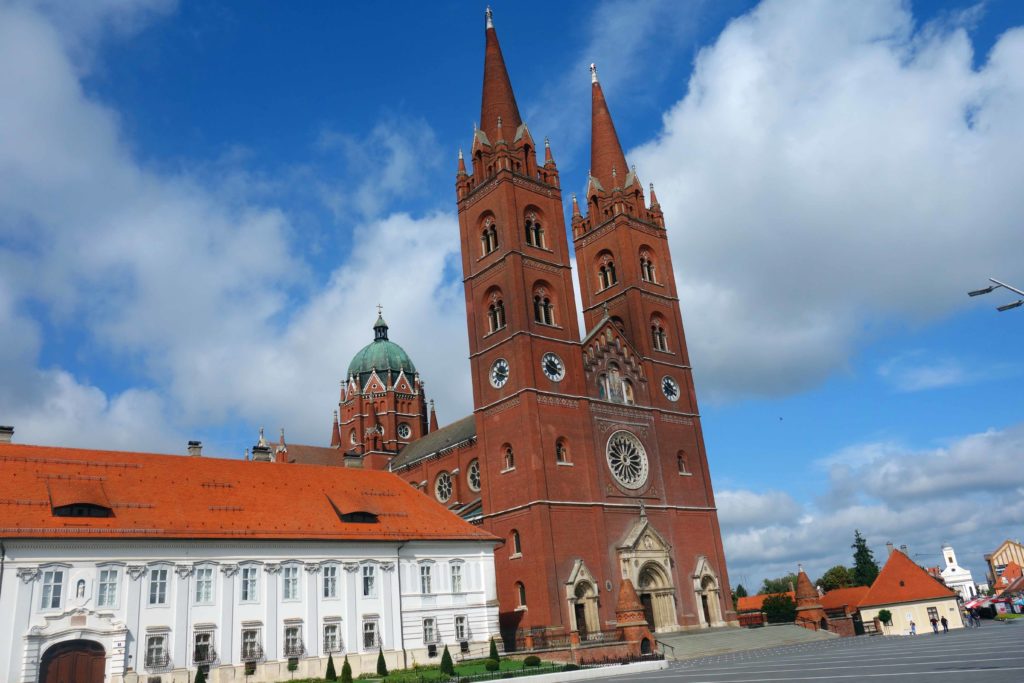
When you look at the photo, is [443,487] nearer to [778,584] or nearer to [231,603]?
[231,603]

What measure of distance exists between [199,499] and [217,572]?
391 cm

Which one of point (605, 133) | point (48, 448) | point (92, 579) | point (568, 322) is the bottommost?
point (92, 579)

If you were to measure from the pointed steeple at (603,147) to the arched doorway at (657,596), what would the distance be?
98.4 feet

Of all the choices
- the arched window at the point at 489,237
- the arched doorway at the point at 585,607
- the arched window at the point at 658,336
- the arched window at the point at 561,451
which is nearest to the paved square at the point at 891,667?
the arched doorway at the point at 585,607

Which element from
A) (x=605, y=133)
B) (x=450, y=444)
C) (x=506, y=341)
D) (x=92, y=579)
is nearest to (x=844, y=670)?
(x=92, y=579)

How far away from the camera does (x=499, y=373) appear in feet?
172

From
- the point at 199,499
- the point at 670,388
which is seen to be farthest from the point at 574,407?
the point at 199,499

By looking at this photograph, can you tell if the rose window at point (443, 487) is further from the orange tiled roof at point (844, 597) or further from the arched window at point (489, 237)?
the orange tiled roof at point (844, 597)

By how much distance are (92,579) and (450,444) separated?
33.6 metres

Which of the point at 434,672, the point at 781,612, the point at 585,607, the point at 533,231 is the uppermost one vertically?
the point at 533,231

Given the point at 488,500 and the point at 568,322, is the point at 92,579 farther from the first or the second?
the point at 568,322

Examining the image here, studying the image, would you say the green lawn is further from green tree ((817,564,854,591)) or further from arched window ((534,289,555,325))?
green tree ((817,564,854,591))

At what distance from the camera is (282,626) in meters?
35.0

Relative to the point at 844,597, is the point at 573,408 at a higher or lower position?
higher
